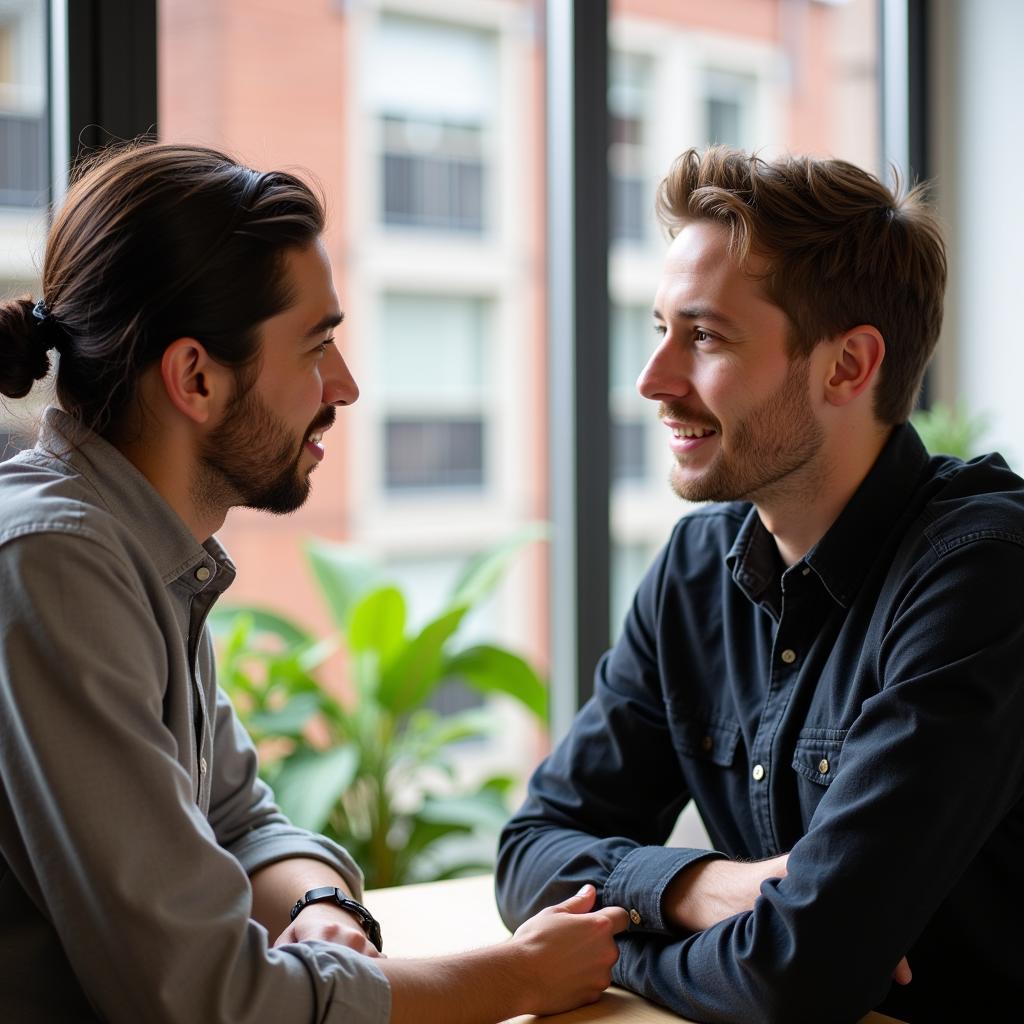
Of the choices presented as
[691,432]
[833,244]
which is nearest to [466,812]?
[691,432]

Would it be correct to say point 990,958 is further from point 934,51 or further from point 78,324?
point 934,51

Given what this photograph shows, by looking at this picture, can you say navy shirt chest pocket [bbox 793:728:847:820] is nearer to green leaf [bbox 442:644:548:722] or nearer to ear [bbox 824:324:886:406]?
ear [bbox 824:324:886:406]

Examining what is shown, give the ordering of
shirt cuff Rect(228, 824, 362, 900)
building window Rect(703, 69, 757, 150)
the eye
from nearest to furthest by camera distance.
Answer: the eye
shirt cuff Rect(228, 824, 362, 900)
building window Rect(703, 69, 757, 150)

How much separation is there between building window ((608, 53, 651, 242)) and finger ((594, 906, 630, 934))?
818 cm

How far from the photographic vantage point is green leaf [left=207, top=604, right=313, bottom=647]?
2.72 m

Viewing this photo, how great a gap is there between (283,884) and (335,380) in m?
0.59

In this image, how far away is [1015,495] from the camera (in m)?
1.52

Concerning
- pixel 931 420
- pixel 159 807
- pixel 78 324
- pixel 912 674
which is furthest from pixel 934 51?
pixel 159 807

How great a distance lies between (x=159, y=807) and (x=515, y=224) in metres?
9.31

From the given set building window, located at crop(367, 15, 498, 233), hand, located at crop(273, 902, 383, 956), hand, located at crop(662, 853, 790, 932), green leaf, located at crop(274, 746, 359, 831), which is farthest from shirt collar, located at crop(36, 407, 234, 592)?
building window, located at crop(367, 15, 498, 233)

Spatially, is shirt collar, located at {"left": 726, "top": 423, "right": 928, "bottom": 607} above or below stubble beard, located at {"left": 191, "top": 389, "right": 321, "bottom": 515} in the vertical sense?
below

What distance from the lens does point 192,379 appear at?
1.31m

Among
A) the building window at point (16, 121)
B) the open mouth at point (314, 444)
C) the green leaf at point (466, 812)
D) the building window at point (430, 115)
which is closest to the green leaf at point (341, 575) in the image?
the green leaf at point (466, 812)

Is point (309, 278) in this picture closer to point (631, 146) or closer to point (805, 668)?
point (805, 668)
